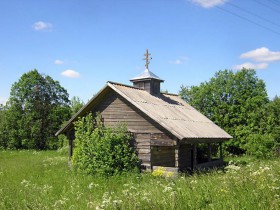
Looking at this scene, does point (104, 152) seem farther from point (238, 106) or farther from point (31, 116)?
point (31, 116)

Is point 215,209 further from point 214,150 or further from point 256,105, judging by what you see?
point 256,105

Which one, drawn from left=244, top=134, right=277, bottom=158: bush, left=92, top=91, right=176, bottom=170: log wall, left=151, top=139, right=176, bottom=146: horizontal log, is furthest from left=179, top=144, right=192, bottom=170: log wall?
left=244, top=134, right=277, bottom=158: bush

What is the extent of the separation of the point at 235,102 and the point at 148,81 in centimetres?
1845

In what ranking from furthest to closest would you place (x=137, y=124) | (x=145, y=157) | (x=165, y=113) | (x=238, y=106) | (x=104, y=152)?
(x=238, y=106)
(x=165, y=113)
(x=137, y=124)
(x=145, y=157)
(x=104, y=152)

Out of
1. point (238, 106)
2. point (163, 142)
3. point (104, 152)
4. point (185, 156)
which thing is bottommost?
point (185, 156)

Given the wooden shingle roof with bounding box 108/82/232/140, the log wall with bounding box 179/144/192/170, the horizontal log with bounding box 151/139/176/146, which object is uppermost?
the wooden shingle roof with bounding box 108/82/232/140

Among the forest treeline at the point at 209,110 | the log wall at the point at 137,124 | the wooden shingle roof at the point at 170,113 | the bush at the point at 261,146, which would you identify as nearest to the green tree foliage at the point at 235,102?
the forest treeline at the point at 209,110

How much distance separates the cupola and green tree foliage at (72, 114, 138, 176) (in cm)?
500

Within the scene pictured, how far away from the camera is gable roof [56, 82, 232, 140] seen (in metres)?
17.4

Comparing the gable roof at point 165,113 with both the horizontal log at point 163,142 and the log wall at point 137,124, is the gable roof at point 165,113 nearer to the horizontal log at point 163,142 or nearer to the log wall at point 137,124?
the log wall at point 137,124

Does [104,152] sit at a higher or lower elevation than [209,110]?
lower

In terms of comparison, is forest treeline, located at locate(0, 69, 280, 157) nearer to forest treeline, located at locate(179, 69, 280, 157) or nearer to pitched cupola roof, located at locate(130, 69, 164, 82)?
forest treeline, located at locate(179, 69, 280, 157)

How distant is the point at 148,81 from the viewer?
23016 mm

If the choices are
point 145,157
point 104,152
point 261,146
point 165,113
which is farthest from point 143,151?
point 261,146
